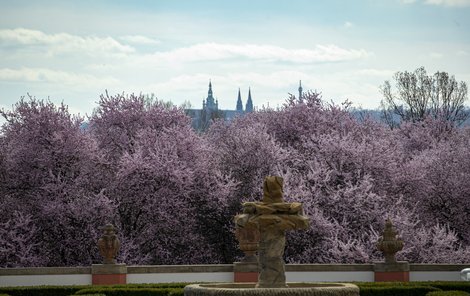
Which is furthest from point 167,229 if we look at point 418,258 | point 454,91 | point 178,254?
point 454,91

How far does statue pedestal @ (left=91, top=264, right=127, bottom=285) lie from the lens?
31.5 metres

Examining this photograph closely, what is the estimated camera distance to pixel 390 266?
32469mm

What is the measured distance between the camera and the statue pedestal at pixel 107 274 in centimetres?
3152

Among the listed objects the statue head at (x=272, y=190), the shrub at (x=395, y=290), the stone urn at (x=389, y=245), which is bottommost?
the shrub at (x=395, y=290)

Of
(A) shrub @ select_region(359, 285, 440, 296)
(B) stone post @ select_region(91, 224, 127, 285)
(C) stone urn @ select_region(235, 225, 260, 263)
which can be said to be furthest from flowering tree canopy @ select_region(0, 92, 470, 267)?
(A) shrub @ select_region(359, 285, 440, 296)

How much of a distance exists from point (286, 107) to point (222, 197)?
913cm

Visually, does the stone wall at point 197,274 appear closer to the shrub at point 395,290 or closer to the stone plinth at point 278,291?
the shrub at point 395,290

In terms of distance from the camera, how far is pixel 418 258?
41.9 m

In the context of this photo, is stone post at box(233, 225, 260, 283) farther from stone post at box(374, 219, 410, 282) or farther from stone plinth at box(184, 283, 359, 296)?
stone plinth at box(184, 283, 359, 296)

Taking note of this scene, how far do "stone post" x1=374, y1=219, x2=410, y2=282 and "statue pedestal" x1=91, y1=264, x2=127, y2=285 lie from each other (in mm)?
8436

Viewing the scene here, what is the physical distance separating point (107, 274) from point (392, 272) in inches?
365

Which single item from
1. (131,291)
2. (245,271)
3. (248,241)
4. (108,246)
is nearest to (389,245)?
(248,241)

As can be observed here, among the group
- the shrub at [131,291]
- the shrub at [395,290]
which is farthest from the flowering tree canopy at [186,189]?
the shrub at [131,291]

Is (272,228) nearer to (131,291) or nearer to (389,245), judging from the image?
(131,291)
